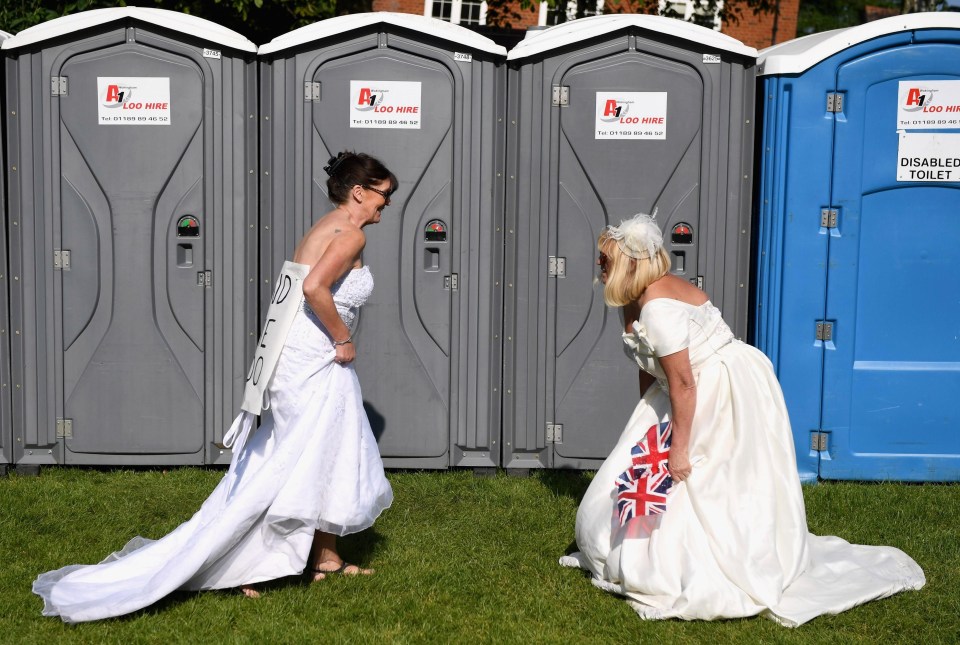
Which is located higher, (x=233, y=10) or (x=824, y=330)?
(x=233, y=10)

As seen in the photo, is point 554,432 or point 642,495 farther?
point 554,432

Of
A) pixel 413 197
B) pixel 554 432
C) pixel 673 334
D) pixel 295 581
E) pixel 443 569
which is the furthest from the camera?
pixel 554 432

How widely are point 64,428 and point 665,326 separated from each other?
338 centimetres

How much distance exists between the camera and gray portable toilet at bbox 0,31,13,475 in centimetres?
541

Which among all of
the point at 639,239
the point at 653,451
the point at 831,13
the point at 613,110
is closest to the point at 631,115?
the point at 613,110

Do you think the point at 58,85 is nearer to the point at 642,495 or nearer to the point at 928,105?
the point at 642,495

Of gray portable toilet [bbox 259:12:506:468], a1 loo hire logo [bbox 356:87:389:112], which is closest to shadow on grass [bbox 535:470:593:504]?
gray portable toilet [bbox 259:12:506:468]

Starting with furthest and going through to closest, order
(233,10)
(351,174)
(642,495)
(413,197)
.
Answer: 1. (233,10)
2. (413,197)
3. (351,174)
4. (642,495)

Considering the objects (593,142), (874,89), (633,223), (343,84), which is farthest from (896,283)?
(343,84)

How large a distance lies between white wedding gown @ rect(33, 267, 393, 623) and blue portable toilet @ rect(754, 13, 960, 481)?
98.8 inches

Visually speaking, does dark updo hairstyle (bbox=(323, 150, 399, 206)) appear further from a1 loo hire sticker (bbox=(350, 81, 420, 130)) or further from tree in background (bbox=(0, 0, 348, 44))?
tree in background (bbox=(0, 0, 348, 44))

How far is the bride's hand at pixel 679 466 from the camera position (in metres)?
3.82

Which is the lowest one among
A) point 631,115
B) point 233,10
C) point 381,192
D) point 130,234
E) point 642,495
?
point 642,495

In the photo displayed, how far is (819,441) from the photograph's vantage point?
217 inches
